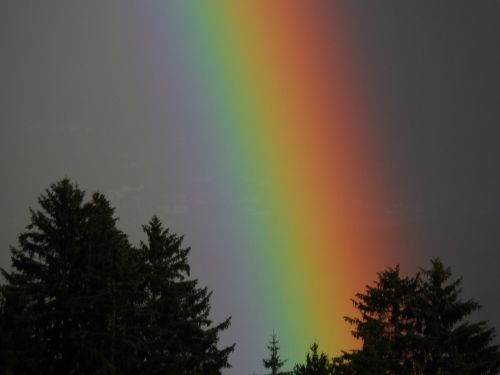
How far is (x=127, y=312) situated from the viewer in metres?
17.4

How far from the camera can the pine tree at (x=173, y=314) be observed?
768 inches

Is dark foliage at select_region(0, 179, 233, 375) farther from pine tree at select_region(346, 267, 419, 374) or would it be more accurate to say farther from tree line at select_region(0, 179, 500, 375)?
pine tree at select_region(346, 267, 419, 374)

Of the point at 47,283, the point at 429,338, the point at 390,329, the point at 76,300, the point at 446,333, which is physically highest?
the point at 390,329

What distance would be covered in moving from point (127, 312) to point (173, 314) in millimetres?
4025

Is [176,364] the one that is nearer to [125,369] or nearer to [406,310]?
[125,369]

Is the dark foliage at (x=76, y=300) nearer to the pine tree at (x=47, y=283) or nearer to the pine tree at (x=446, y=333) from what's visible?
the pine tree at (x=47, y=283)

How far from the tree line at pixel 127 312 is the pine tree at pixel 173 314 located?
5 cm

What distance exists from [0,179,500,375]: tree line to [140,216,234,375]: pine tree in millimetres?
47

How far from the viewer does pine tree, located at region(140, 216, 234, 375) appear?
19.5m

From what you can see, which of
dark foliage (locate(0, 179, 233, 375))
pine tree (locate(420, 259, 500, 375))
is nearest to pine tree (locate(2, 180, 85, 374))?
dark foliage (locate(0, 179, 233, 375))

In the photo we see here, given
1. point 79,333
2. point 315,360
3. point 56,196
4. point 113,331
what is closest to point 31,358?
point 79,333

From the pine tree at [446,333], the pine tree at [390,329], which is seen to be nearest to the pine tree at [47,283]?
the pine tree at [390,329]

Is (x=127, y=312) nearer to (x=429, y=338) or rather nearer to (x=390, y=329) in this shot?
(x=429, y=338)

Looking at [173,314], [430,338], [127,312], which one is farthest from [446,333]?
[127,312]
